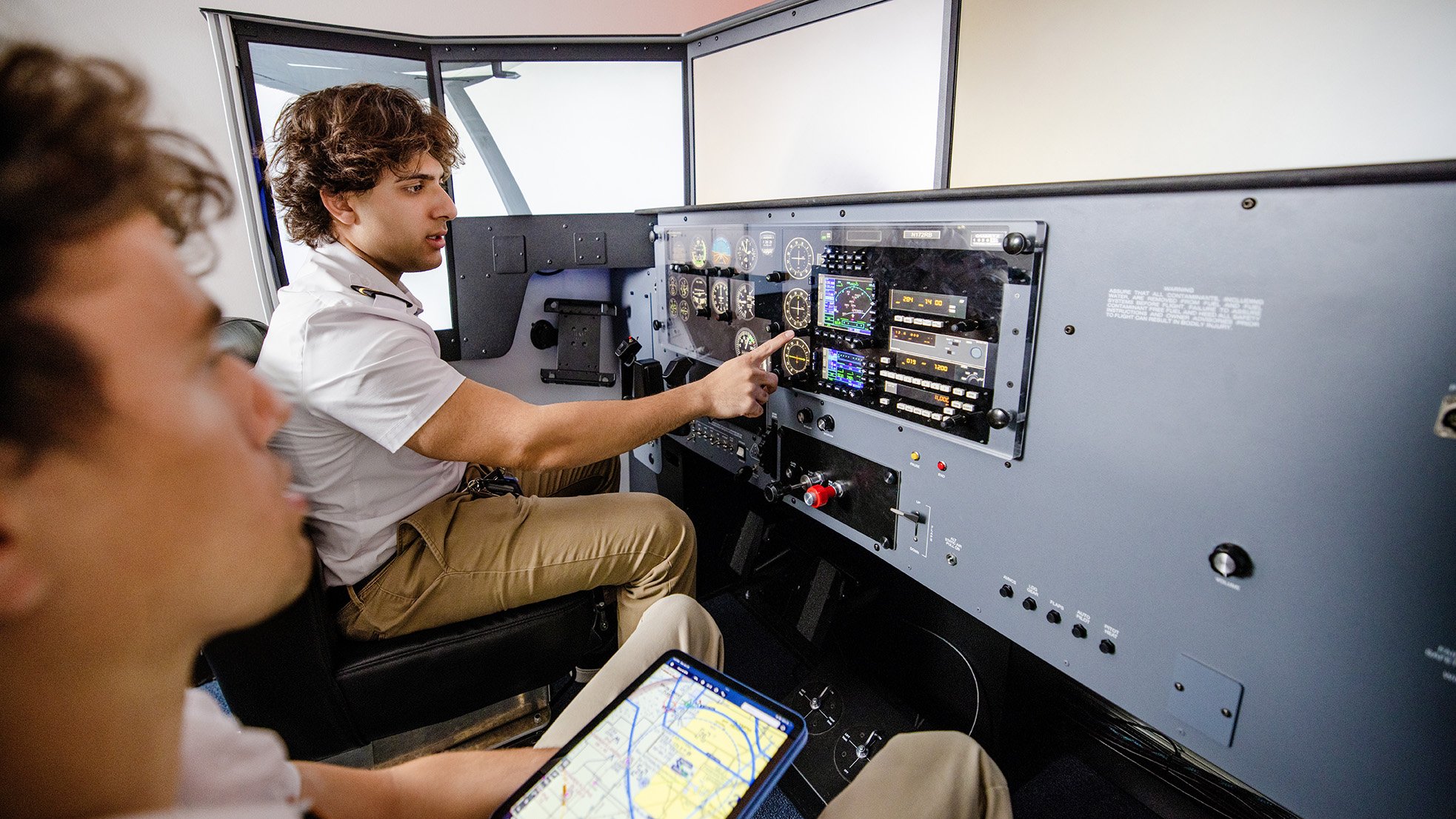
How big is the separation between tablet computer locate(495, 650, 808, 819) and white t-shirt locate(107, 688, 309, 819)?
0.25 meters

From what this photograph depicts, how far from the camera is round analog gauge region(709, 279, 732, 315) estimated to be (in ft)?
5.36

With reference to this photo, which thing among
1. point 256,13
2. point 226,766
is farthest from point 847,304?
point 256,13

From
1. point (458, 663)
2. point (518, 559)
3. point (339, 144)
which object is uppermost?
point (339, 144)

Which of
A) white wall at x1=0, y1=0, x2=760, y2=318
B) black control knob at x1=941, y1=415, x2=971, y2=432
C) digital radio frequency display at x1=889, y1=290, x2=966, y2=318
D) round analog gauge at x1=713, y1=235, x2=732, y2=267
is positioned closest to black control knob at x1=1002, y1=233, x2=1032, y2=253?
digital radio frequency display at x1=889, y1=290, x2=966, y2=318

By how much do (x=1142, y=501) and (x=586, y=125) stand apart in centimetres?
199

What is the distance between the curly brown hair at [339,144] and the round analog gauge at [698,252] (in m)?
0.69

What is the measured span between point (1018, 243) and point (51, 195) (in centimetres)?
97

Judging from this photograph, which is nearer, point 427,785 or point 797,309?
point 427,785

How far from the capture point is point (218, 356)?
45cm

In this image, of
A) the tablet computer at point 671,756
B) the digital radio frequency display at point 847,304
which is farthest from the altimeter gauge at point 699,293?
the tablet computer at point 671,756

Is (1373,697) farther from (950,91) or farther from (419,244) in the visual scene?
(419,244)

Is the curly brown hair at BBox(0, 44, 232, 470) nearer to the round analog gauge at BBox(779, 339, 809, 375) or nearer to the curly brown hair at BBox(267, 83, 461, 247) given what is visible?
the round analog gauge at BBox(779, 339, 809, 375)

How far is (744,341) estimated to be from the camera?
160cm

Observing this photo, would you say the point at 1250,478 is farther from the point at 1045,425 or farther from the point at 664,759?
the point at 664,759
